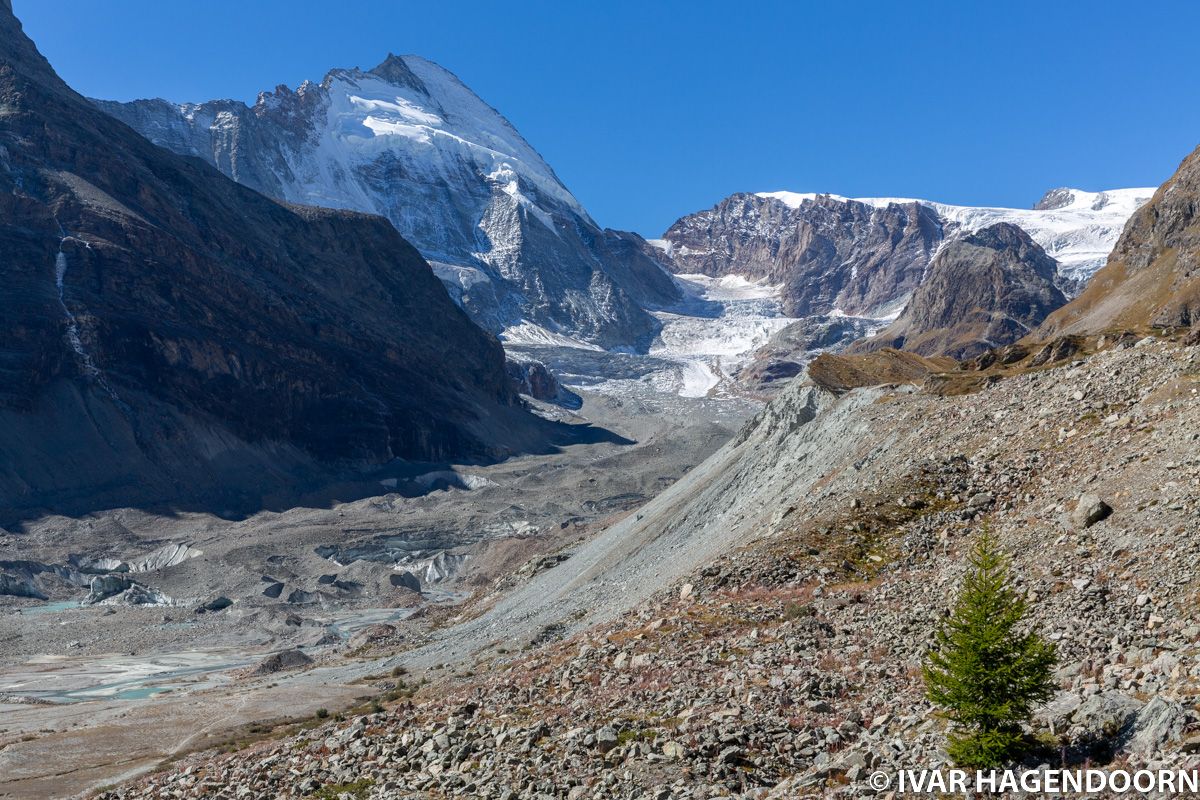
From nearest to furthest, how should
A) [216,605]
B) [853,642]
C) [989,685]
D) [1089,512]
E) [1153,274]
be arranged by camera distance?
[989,685] < [853,642] < [1089,512] < [216,605] < [1153,274]

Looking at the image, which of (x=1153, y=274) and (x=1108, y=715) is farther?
(x=1153, y=274)

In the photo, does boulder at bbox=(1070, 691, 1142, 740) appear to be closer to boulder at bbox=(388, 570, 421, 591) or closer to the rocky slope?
the rocky slope

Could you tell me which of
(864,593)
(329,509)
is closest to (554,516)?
(329,509)

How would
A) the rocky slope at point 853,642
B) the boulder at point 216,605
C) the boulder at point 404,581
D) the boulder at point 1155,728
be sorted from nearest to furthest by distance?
the boulder at point 1155,728, the rocky slope at point 853,642, the boulder at point 216,605, the boulder at point 404,581

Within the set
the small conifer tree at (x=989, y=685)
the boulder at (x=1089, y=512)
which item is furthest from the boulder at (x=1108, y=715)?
the boulder at (x=1089, y=512)

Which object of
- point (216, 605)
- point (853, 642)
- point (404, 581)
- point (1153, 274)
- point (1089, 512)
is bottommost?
point (404, 581)

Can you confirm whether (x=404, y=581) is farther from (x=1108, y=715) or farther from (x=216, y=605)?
(x=1108, y=715)

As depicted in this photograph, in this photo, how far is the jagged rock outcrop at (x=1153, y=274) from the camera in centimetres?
13525

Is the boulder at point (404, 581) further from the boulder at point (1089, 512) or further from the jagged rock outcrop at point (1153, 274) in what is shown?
the boulder at point (1089, 512)

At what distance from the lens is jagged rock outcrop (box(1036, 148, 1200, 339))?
135250 millimetres

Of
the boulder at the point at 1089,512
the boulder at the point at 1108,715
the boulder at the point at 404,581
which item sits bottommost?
the boulder at the point at 404,581

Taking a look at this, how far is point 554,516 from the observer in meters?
178

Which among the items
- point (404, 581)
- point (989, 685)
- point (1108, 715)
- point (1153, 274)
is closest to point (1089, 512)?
point (1108, 715)

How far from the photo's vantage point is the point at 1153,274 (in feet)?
513
